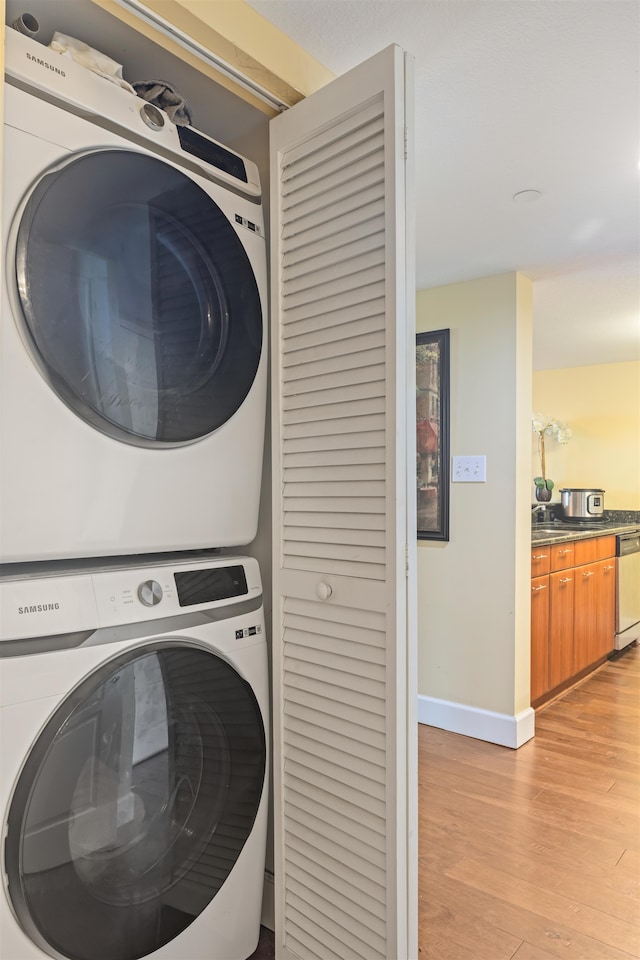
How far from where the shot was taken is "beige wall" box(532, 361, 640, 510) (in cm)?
511

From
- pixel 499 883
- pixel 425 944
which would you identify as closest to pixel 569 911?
pixel 499 883

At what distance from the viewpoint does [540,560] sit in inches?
130

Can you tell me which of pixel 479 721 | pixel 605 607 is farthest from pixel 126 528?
pixel 605 607

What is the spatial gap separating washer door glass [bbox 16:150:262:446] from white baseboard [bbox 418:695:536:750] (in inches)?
89.9

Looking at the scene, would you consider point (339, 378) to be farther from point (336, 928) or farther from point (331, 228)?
point (336, 928)

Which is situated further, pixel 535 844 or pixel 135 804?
pixel 535 844

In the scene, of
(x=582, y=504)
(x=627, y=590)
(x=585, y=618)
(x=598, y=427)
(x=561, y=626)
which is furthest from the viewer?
(x=598, y=427)

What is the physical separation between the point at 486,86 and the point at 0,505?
1568mm

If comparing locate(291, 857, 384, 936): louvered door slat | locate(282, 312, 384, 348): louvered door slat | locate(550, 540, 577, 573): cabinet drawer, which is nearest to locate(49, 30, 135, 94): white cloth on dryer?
locate(282, 312, 384, 348): louvered door slat

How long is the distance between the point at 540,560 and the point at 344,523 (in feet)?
7.54

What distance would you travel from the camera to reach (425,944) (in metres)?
1.61

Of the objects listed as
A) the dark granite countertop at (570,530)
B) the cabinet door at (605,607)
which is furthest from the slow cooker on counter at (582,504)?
the cabinet door at (605,607)

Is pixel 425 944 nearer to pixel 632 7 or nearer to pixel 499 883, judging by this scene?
pixel 499 883

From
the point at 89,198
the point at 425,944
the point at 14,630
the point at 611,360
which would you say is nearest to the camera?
the point at 14,630
